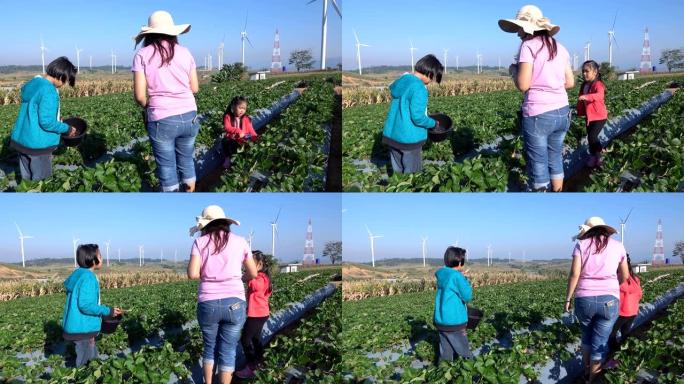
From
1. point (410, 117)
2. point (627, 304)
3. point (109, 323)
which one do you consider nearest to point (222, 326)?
point (109, 323)

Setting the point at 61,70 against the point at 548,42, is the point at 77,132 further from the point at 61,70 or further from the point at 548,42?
the point at 548,42

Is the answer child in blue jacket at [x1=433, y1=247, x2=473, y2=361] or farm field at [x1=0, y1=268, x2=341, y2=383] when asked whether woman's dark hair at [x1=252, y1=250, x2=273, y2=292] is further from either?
child in blue jacket at [x1=433, y1=247, x2=473, y2=361]

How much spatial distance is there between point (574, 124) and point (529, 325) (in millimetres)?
2512

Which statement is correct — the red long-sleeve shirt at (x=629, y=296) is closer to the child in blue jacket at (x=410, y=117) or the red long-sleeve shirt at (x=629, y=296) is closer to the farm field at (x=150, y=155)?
the child in blue jacket at (x=410, y=117)

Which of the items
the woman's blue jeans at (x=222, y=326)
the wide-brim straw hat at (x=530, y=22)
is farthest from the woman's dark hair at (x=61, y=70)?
the wide-brim straw hat at (x=530, y=22)

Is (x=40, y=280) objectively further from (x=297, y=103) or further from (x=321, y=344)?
(x=321, y=344)

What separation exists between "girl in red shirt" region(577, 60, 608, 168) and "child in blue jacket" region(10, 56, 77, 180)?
5.29m

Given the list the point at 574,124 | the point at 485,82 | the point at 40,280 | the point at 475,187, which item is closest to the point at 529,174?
the point at 475,187

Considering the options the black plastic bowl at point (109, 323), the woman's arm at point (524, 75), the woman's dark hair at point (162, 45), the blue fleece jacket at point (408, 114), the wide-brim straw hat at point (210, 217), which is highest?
the woman's dark hair at point (162, 45)

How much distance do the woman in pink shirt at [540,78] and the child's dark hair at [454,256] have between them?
1080 mm

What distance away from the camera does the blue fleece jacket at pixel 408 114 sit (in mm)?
7539

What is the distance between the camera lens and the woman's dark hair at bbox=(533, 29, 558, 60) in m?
7.19

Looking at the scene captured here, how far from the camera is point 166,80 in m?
7.11

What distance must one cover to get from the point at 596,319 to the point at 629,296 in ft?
2.67
